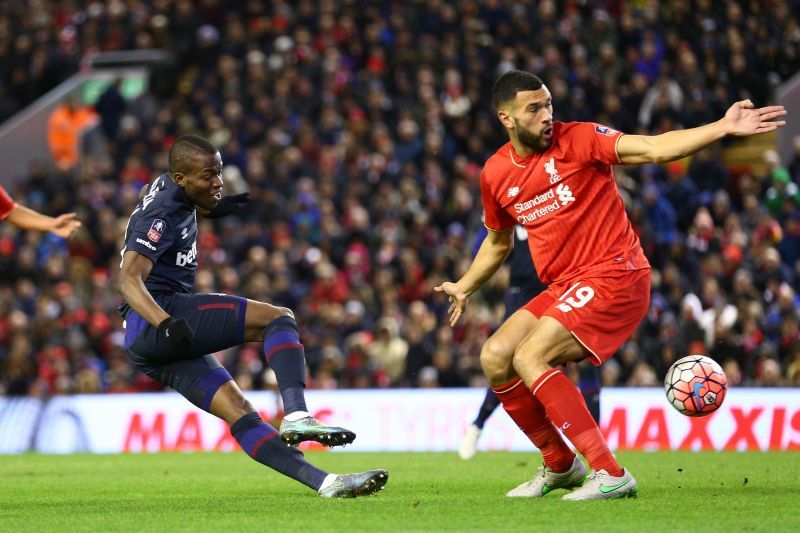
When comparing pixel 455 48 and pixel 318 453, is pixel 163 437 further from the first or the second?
pixel 455 48

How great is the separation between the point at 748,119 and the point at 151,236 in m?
3.29

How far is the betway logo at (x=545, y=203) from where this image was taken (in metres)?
7.57

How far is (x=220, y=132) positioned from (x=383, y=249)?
4233 mm

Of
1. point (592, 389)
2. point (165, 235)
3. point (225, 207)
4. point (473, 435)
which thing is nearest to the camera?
point (165, 235)

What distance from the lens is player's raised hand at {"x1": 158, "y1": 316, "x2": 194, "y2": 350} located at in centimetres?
718

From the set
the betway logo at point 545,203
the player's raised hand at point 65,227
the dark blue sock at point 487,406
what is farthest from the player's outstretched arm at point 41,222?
the dark blue sock at point 487,406

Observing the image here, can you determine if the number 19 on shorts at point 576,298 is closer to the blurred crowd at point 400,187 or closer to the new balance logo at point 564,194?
the new balance logo at point 564,194

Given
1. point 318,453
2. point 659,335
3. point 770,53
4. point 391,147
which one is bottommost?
point 318,453

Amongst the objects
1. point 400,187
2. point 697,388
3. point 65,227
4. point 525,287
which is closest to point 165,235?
point 65,227

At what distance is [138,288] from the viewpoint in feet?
24.4

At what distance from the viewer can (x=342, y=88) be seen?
21.0 meters

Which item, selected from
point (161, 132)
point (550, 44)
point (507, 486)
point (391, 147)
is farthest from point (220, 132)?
point (507, 486)

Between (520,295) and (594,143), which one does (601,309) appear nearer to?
(594,143)

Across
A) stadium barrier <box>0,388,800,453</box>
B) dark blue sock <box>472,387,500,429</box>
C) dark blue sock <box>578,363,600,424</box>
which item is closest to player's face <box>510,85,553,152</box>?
dark blue sock <box>578,363,600,424</box>
